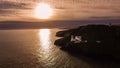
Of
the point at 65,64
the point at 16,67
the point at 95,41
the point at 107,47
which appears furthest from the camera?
the point at 95,41

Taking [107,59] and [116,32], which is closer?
[107,59]

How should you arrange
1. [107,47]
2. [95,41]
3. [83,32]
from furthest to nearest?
[83,32] < [95,41] < [107,47]

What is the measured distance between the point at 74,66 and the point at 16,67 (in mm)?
15728

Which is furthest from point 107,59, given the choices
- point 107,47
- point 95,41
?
point 95,41

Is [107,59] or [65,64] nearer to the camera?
[65,64]

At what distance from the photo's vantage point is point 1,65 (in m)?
69.1

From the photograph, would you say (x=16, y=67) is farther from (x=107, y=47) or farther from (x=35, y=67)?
(x=107, y=47)

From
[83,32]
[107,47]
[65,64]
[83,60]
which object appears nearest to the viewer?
[65,64]

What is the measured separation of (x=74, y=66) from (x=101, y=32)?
93.9 ft

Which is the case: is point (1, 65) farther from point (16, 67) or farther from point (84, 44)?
point (84, 44)

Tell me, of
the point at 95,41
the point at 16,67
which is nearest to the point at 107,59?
the point at 95,41

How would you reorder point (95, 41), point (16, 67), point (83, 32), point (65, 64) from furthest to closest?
point (83, 32), point (95, 41), point (65, 64), point (16, 67)

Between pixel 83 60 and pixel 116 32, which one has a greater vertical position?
pixel 116 32

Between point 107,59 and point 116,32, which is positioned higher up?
point 116,32
